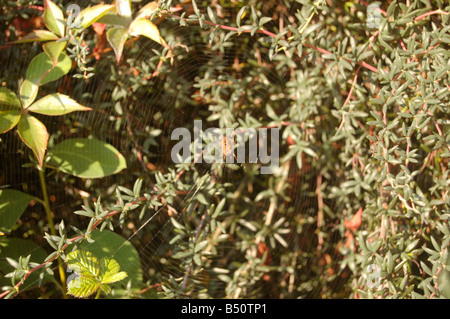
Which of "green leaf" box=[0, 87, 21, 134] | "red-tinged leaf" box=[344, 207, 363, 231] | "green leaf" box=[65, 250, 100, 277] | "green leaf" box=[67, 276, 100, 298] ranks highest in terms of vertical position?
"green leaf" box=[0, 87, 21, 134]

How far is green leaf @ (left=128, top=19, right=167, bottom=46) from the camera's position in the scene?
90 centimetres

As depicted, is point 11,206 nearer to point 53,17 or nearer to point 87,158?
point 87,158

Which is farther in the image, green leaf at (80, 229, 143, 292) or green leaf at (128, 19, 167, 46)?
green leaf at (80, 229, 143, 292)

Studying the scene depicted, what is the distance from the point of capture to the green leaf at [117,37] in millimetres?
920

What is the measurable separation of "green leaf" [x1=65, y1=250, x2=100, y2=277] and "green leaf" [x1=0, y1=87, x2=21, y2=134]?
290mm

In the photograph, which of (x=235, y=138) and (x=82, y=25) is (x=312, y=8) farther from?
(x=82, y=25)

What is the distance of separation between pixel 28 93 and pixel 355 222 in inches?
33.2

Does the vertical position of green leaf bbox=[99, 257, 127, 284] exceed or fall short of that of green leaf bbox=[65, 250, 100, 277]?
it falls short

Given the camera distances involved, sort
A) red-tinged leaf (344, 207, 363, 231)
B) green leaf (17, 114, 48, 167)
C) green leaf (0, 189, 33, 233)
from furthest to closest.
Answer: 1. red-tinged leaf (344, 207, 363, 231)
2. green leaf (0, 189, 33, 233)
3. green leaf (17, 114, 48, 167)

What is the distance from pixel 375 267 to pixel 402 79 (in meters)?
0.43

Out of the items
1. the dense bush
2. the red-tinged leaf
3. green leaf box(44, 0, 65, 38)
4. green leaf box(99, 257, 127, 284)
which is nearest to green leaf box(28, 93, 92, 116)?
the dense bush

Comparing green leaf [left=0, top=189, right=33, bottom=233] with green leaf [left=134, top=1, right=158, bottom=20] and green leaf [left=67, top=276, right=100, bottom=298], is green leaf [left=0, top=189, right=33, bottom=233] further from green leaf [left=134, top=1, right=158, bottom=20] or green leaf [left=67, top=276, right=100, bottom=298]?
green leaf [left=134, top=1, right=158, bottom=20]

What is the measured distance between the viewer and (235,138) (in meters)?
1.12
